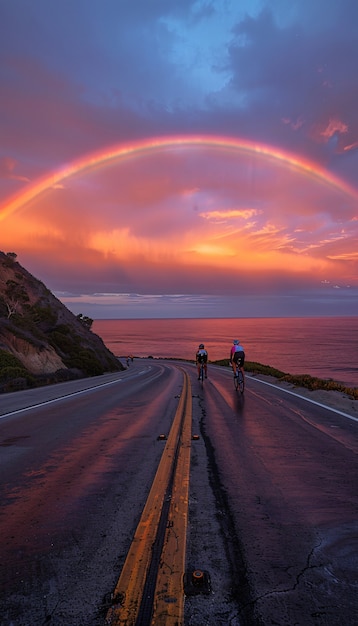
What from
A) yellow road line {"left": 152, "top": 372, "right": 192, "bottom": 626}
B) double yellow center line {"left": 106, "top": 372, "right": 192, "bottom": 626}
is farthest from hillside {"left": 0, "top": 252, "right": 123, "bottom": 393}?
yellow road line {"left": 152, "top": 372, "right": 192, "bottom": 626}

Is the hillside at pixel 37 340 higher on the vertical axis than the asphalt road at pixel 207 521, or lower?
higher

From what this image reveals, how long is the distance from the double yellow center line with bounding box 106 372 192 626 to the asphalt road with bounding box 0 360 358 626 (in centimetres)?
7

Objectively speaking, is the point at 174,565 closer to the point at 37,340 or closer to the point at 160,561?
the point at 160,561

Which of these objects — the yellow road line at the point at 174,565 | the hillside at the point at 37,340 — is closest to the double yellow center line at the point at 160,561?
the yellow road line at the point at 174,565

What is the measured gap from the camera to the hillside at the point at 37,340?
20.2 m

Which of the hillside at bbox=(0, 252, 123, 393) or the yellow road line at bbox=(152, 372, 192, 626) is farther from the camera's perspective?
the hillside at bbox=(0, 252, 123, 393)

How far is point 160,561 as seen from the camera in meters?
2.66

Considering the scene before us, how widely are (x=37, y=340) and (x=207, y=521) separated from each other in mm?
25941

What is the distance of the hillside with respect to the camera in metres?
20.2

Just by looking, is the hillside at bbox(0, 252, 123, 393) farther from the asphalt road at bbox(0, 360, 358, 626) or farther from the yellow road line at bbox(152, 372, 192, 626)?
the yellow road line at bbox(152, 372, 192, 626)

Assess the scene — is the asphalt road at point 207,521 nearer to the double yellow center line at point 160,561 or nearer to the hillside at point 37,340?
the double yellow center line at point 160,561

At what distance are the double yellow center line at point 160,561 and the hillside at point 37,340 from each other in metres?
13.9

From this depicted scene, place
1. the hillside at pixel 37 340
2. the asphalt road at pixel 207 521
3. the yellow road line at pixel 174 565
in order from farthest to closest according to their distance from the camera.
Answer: the hillside at pixel 37 340, the asphalt road at pixel 207 521, the yellow road line at pixel 174 565

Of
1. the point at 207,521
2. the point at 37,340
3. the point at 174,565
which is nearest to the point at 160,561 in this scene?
the point at 174,565
